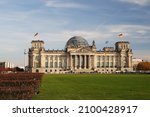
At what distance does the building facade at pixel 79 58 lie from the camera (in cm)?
17900

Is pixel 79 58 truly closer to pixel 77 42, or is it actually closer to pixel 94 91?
pixel 77 42

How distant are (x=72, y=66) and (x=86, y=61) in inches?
287

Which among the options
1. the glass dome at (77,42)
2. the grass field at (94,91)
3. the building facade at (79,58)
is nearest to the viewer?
the grass field at (94,91)

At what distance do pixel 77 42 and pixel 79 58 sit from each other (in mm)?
8717

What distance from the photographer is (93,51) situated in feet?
592

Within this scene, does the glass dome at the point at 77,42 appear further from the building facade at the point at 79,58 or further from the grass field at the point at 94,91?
the grass field at the point at 94,91

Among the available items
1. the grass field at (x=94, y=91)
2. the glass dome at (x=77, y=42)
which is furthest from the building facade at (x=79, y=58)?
the grass field at (x=94, y=91)

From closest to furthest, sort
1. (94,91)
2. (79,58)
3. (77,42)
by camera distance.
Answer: (94,91)
(79,58)
(77,42)

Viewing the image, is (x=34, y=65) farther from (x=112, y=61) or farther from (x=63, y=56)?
(x=112, y=61)

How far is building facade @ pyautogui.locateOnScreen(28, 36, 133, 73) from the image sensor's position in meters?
179

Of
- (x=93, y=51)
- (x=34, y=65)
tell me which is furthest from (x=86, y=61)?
(x=34, y=65)

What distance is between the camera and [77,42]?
602 ft

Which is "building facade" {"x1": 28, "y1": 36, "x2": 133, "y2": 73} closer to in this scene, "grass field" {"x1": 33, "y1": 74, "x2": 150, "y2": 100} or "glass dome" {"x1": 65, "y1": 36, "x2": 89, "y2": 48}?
"glass dome" {"x1": 65, "y1": 36, "x2": 89, "y2": 48}

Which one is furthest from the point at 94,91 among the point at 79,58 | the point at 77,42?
the point at 77,42
